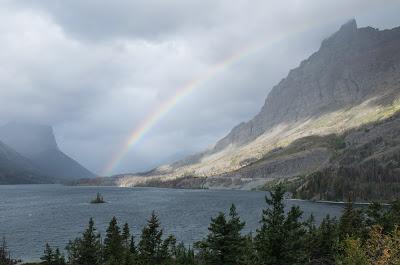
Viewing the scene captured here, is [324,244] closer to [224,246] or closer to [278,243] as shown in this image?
[278,243]

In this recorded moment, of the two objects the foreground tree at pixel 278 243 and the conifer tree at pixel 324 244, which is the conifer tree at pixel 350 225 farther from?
the foreground tree at pixel 278 243

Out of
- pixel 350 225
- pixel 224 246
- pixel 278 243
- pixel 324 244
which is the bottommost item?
pixel 324 244

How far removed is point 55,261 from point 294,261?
6633 centimetres

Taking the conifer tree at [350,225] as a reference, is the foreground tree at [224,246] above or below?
above

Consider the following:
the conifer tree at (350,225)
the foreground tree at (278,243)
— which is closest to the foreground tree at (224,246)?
the foreground tree at (278,243)

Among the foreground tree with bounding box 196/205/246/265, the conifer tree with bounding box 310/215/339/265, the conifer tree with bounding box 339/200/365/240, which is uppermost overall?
the foreground tree with bounding box 196/205/246/265

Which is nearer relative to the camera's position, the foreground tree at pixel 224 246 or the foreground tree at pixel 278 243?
the foreground tree at pixel 278 243

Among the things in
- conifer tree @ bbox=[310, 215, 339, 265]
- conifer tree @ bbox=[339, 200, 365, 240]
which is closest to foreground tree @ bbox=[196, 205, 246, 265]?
conifer tree @ bbox=[310, 215, 339, 265]

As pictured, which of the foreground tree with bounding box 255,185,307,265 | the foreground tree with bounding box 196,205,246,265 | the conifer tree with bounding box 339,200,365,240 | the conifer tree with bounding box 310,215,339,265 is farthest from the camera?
the conifer tree with bounding box 339,200,365,240

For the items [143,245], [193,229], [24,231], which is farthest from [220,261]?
[24,231]

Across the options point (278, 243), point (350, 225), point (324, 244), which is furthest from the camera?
point (350, 225)

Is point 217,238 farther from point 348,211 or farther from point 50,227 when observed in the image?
point 50,227

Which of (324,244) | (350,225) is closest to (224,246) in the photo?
(324,244)

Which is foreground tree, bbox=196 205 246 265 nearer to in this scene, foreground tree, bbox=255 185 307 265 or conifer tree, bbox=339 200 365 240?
foreground tree, bbox=255 185 307 265
